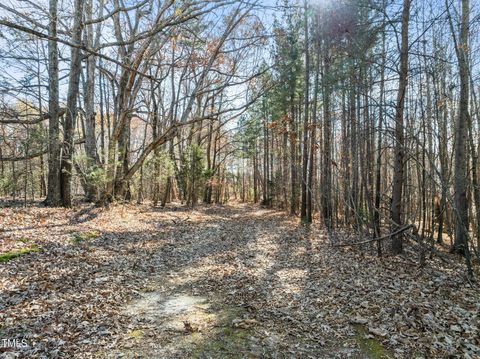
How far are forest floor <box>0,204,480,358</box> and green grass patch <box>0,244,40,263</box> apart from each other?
2cm

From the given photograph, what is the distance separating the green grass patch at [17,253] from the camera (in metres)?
4.82

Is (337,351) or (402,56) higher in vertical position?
(402,56)

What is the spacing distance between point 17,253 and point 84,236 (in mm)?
1979

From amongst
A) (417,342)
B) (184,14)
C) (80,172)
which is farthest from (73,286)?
(80,172)

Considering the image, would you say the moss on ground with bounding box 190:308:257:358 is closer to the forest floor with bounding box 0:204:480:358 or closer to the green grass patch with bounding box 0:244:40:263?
the forest floor with bounding box 0:204:480:358

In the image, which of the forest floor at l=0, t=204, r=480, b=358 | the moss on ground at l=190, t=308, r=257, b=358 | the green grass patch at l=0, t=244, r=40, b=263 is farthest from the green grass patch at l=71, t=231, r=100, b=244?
the moss on ground at l=190, t=308, r=257, b=358

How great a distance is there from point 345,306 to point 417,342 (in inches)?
42.0

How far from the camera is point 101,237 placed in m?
7.51

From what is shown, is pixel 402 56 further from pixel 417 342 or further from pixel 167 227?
pixel 167 227

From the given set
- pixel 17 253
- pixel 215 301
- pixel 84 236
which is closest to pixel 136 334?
pixel 215 301

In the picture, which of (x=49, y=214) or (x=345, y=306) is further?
(x=49, y=214)

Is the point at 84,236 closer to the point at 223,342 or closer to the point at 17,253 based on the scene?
the point at 17,253

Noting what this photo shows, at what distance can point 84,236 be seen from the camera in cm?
706

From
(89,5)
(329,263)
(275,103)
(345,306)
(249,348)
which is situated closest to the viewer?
(249,348)
